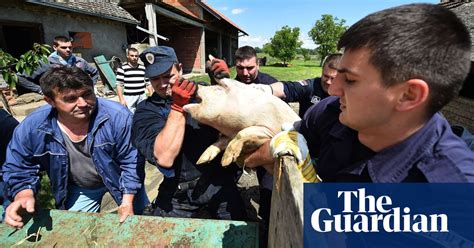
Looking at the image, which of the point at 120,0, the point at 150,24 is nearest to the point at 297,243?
the point at 150,24

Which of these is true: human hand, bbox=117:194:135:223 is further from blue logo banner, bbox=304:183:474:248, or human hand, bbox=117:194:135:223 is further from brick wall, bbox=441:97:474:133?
brick wall, bbox=441:97:474:133

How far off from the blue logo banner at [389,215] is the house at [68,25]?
9.39 meters

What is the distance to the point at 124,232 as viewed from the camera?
72.7 inches

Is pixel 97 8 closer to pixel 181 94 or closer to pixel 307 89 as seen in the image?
pixel 307 89

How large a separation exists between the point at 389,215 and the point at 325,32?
62.7 m

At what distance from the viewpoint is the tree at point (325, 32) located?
5669 centimetres

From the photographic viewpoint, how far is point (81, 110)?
2.11 meters

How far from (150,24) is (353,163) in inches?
486

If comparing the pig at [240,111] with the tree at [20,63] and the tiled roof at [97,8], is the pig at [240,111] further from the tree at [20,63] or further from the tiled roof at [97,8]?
the tiled roof at [97,8]

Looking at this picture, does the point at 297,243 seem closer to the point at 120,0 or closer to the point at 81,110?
the point at 81,110

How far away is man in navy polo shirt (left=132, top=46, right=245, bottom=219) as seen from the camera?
2.17 m

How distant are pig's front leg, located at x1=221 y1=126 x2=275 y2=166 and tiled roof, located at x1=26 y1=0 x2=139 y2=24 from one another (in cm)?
868

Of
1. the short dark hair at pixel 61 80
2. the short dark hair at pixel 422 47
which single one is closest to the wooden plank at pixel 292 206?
the short dark hair at pixel 422 47

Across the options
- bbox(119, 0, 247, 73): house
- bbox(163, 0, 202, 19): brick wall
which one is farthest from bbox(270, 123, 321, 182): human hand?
bbox(163, 0, 202, 19): brick wall
